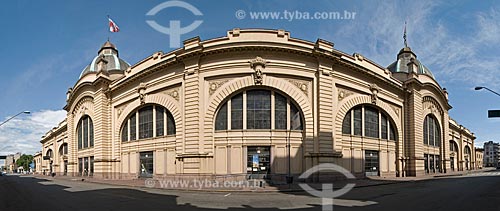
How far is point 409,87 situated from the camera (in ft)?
137

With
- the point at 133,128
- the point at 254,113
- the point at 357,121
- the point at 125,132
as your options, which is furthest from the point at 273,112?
the point at 125,132

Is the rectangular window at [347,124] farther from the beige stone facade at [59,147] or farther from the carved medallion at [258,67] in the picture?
the beige stone facade at [59,147]

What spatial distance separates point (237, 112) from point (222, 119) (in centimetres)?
146

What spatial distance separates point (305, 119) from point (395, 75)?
21598 mm

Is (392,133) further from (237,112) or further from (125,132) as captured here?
(125,132)

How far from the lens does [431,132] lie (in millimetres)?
48094

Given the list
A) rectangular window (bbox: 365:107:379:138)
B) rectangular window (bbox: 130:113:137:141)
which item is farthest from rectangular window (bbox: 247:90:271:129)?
rectangular window (bbox: 130:113:137:141)

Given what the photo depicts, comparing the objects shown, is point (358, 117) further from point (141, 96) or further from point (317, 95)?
point (141, 96)

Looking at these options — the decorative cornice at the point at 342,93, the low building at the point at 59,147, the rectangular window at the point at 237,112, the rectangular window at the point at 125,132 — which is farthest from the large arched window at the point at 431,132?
the low building at the point at 59,147

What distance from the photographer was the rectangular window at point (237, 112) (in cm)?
2946

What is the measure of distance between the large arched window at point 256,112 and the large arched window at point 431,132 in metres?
25.7

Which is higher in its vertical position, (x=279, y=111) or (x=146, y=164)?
(x=279, y=111)

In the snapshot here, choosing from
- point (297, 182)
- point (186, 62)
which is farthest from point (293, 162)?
point (186, 62)

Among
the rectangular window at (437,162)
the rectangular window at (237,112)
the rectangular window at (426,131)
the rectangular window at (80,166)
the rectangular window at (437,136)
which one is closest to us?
the rectangular window at (237,112)
